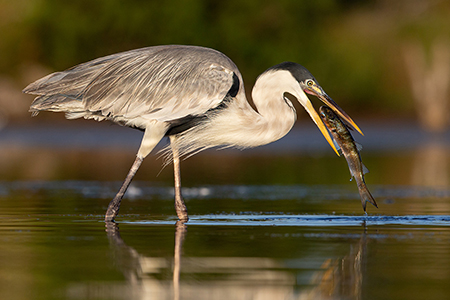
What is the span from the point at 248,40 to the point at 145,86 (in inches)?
900

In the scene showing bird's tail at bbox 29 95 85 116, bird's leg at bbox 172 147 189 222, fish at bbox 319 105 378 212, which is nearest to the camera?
fish at bbox 319 105 378 212

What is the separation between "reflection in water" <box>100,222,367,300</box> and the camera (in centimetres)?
480

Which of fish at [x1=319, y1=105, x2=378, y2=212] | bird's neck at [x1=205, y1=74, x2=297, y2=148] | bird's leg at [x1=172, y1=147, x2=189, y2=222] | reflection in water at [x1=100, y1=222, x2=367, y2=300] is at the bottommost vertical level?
reflection in water at [x1=100, y1=222, x2=367, y2=300]

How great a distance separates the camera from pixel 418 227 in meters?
7.55

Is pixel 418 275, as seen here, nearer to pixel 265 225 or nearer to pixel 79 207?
pixel 265 225

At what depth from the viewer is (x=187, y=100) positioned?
28.2 feet

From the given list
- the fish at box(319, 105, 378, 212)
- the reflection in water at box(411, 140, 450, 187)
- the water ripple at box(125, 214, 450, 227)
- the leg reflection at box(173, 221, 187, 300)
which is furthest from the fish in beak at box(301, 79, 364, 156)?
the reflection in water at box(411, 140, 450, 187)

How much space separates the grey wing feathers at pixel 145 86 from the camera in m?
8.59

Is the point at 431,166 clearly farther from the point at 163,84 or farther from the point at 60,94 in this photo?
the point at 60,94

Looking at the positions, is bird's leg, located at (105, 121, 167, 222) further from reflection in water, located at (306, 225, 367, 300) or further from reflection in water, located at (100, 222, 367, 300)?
reflection in water, located at (306, 225, 367, 300)

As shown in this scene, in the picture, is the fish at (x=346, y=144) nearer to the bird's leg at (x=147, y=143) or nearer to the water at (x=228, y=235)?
the water at (x=228, y=235)

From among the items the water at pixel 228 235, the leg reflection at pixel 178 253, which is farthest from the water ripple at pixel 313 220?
the leg reflection at pixel 178 253

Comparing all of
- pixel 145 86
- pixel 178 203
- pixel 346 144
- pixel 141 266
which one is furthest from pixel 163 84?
pixel 141 266

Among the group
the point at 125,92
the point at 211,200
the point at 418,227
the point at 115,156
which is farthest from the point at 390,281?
the point at 115,156
